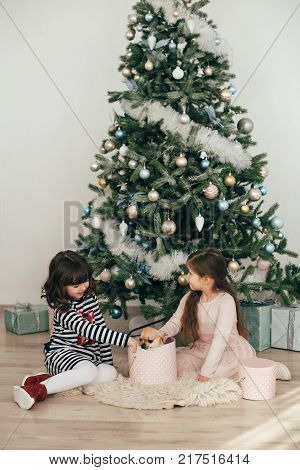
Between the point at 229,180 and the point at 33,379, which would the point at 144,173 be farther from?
the point at 33,379

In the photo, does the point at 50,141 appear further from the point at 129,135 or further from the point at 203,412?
the point at 203,412

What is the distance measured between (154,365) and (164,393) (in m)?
0.14

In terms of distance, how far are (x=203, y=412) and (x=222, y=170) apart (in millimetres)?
1204

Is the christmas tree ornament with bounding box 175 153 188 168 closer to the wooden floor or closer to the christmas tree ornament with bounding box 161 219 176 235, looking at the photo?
the christmas tree ornament with bounding box 161 219 176 235

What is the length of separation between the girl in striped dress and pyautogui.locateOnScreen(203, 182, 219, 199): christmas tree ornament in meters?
0.69

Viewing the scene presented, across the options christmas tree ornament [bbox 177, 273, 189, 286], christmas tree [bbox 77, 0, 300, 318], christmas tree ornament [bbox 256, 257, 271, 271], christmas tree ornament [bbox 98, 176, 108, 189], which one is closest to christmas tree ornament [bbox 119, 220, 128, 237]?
christmas tree [bbox 77, 0, 300, 318]

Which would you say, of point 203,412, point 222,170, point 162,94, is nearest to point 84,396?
point 203,412

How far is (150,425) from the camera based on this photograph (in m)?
2.16

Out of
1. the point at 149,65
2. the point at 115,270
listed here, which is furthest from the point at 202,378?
the point at 149,65

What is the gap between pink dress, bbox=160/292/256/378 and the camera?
2.56 metres

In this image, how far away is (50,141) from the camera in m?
4.04

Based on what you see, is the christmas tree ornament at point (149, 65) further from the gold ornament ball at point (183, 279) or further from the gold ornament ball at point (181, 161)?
the gold ornament ball at point (183, 279)
